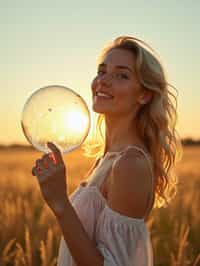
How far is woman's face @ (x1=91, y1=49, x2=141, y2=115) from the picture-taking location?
273 cm

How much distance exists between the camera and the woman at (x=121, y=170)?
2467 millimetres

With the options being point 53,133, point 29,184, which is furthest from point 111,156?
point 29,184

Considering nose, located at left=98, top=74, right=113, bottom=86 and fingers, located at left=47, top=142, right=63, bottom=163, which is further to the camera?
nose, located at left=98, top=74, right=113, bottom=86

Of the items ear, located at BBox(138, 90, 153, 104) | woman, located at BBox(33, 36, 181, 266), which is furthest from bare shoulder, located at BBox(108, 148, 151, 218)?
ear, located at BBox(138, 90, 153, 104)

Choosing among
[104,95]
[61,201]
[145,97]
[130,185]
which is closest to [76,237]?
[61,201]

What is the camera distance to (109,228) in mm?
2613

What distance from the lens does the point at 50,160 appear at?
97.0 inches

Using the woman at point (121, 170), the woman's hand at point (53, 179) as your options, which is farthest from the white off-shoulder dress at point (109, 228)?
the woman's hand at point (53, 179)

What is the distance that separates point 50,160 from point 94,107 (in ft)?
1.34

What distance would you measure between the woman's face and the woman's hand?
375 millimetres

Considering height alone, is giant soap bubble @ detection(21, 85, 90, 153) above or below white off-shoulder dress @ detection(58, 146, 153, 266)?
above

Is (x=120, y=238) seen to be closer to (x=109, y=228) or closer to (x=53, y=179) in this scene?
(x=109, y=228)

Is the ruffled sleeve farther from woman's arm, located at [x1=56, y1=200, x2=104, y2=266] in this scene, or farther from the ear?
the ear

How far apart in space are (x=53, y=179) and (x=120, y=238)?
416 millimetres
